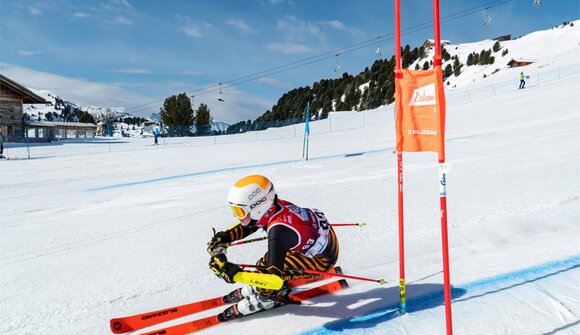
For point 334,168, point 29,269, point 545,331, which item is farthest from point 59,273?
point 334,168

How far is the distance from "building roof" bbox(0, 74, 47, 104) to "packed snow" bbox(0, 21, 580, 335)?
25823 mm

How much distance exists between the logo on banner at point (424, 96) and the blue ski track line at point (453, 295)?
194cm

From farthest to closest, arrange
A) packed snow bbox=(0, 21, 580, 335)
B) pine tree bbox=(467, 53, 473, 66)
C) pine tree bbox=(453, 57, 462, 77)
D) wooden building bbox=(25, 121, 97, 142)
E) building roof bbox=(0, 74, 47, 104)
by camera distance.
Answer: pine tree bbox=(467, 53, 473, 66) < pine tree bbox=(453, 57, 462, 77) < wooden building bbox=(25, 121, 97, 142) < building roof bbox=(0, 74, 47, 104) < packed snow bbox=(0, 21, 580, 335)

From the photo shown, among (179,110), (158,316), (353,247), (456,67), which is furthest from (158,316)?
(456,67)

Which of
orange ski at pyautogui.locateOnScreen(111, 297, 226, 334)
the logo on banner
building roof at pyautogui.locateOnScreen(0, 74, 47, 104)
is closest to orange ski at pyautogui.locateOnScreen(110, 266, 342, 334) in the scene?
orange ski at pyautogui.locateOnScreen(111, 297, 226, 334)

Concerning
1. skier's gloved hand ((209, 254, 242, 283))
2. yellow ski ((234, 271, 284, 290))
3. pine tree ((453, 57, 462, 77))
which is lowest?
yellow ski ((234, 271, 284, 290))

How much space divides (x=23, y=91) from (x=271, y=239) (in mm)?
39096

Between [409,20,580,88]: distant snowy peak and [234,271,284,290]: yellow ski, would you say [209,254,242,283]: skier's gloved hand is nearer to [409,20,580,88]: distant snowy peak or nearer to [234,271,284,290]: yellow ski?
[234,271,284,290]: yellow ski

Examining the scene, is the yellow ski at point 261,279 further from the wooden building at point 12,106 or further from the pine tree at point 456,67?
the pine tree at point 456,67

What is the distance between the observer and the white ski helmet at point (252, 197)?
3.55 m

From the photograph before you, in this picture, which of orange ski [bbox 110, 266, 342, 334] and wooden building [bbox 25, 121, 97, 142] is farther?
wooden building [bbox 25, 121, 97, 142]

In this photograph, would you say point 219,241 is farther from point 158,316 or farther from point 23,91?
point 23,91

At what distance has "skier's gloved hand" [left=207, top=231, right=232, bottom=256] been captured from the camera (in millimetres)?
3775

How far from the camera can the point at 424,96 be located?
3.05 m
